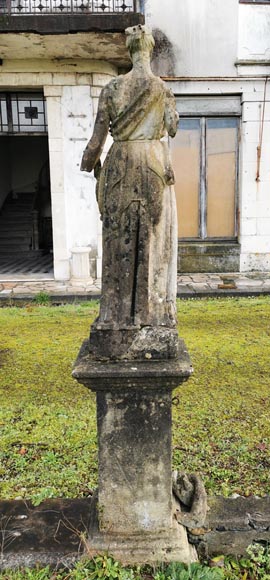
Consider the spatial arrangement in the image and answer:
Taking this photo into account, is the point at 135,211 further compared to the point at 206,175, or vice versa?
the point at 206,175

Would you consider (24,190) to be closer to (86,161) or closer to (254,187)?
(254,187)

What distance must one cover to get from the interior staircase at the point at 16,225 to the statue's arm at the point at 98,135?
39.4 feet

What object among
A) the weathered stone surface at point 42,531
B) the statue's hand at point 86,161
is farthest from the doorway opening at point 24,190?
the weathered stone surface at point 42,531

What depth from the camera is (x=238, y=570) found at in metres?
2.64

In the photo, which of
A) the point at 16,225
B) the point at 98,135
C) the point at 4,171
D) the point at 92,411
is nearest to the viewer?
the point at 98,135

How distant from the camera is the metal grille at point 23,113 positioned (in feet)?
32.6

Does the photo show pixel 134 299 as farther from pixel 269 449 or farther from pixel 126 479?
pixel 269 449

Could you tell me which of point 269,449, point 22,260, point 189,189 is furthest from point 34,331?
point 22,260

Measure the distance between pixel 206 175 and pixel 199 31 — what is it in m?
2.76

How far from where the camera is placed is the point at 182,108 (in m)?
10.4

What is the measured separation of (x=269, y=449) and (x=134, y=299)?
1.97 meters

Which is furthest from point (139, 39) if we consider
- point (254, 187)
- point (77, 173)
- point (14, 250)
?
point (14, 250)

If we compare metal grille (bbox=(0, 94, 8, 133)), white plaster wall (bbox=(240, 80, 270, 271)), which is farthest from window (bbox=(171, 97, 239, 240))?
metal grille (bbox=(0, 94, 8, 133))

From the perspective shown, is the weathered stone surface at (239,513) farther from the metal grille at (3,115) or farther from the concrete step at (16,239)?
the concrete step at (16,239)
